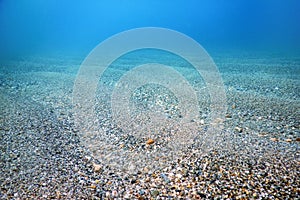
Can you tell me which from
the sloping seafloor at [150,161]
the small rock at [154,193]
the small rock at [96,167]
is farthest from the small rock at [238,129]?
the small rock at [96,167]

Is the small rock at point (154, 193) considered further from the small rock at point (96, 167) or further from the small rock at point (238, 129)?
the small rock at point (238, 129)

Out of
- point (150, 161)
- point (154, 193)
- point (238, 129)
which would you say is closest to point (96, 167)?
point (150, 161)

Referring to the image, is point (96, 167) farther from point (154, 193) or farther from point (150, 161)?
point (154, 193)

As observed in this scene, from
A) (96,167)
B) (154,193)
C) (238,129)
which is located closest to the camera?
(154,193)

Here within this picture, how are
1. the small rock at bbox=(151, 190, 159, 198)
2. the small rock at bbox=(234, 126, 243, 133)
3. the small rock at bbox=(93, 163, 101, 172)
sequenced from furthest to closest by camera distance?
the small rock at bbox=(234, 126, 243, 133) → the small rock at bbox=(93, 163, 101, 172) → the small rock at bbox=(151, 190, 159, 198)

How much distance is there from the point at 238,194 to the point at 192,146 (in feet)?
3.36

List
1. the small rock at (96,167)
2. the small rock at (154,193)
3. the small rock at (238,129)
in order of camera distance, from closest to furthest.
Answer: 1. the small rock at (154,193)
2. the small rock at (96,167)
3. the small rock at (238,129)

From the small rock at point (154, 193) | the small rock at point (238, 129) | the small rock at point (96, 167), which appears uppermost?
the small rock at point (238, 129)

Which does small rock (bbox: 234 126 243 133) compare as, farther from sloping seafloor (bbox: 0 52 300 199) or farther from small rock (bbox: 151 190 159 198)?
small rock (bbox: 151 190 159 198)

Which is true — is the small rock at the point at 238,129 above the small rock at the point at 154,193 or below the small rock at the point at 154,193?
above

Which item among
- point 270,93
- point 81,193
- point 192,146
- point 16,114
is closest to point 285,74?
point 270,93

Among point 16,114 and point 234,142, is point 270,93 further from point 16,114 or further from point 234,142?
point 16,114

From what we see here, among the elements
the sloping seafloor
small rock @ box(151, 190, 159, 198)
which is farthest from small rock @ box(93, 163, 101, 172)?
small rock @ box(151, 190, 159, 198)

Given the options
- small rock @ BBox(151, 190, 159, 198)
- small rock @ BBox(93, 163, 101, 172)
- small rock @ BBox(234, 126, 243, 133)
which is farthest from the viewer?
small rock @ BBox(234, 126, 243, 133)
